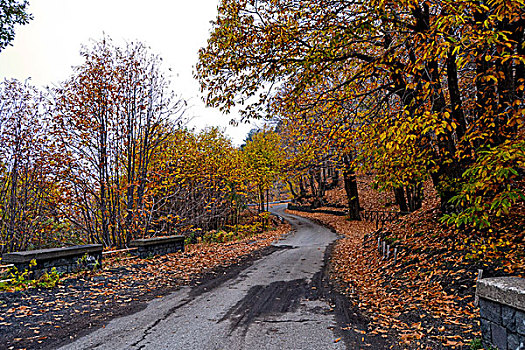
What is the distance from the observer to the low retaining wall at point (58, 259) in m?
6.38

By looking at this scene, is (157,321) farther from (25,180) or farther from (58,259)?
(25,180)

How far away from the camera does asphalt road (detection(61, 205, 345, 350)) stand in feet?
13.7

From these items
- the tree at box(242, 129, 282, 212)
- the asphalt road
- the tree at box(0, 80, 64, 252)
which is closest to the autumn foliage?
the tree at box(0, 80, 64, 252)

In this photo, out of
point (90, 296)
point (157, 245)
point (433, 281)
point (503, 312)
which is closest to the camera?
point (503, 312)

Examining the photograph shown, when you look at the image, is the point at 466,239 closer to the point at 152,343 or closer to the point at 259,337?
the point at 259,337

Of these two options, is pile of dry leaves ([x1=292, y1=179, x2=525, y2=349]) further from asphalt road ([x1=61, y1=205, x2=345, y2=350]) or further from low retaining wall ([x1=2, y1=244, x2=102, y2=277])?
low retaining wall ([x1=2, y1=244, x2=102, y2=277])

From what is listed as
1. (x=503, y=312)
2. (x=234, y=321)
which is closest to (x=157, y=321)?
(x=234, y=321)

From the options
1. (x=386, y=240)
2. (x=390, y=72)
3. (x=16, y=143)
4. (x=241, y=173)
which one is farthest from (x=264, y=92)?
(x=241, y=173)

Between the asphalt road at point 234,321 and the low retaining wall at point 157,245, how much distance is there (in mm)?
3378

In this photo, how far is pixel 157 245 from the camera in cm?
1028

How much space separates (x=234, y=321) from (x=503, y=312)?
3.60m

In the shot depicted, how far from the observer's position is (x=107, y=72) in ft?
35.8

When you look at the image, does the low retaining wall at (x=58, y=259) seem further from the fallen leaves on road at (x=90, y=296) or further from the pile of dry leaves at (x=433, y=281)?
the pile of dry leaves at (x=433, y=281)

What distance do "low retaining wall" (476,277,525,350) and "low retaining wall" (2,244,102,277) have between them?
7952 millimetres
